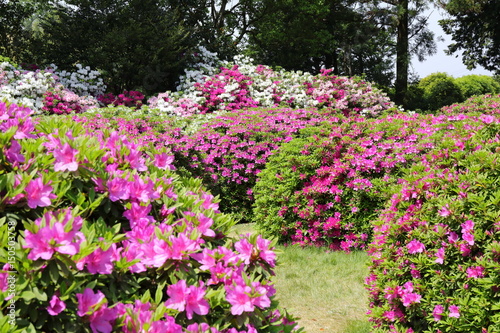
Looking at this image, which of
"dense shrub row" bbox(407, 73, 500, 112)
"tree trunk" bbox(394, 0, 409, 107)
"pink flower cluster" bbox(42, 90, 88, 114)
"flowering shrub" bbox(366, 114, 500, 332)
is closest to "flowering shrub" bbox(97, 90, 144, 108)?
"pink flower cluster" bbox(42, 90, 88, 114)

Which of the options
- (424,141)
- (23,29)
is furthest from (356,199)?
(23,29)

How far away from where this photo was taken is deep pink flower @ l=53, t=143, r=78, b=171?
156cm

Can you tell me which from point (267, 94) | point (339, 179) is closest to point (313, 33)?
point (267, 94)

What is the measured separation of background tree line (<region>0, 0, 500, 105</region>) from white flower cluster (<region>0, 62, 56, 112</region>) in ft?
9.37

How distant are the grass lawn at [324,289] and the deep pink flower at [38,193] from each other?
2278 millimetres

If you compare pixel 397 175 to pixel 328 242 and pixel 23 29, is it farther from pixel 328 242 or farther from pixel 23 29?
pixel 23 29

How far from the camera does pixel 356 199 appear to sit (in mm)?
5430

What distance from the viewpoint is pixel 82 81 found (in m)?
13.9

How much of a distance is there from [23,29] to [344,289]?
20882 mm

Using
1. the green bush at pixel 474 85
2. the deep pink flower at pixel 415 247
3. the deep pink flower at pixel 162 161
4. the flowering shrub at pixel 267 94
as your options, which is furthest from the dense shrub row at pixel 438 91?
the deep pink flower at pixel 162 161

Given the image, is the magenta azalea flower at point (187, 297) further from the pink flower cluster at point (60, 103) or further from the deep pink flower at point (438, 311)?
the pink flower cluster at point (60, 103)

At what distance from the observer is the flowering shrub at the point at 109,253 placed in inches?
47.8

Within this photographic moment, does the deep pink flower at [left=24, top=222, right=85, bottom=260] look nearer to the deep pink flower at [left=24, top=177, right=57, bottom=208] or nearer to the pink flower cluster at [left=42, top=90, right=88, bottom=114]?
the deep pink flower at [left=24, top=177, right=57, bottom=208]

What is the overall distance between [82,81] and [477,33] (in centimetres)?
2154
